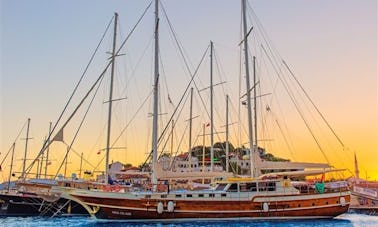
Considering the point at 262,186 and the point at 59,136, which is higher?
the point at 59,136

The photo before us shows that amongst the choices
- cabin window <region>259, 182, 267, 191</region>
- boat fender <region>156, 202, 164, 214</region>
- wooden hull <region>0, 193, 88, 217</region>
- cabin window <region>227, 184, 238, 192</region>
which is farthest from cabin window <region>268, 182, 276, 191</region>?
wooden hull <region>0, 193, 88, 217</region>

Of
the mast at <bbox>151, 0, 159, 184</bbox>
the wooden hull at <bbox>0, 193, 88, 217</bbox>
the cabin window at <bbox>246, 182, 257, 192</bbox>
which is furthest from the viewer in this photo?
the wooden hull at <bbox>0, 193, 88, 217</bbox>

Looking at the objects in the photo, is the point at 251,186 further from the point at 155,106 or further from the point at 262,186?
the point at 155,106

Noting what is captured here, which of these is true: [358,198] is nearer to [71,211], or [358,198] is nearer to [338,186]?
[338,186]

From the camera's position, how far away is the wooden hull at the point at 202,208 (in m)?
31.9

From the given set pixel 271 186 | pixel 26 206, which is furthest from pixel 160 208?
pixel 26 206

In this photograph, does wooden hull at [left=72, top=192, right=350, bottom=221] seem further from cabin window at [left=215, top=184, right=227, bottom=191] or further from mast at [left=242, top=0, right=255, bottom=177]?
mast at [left=242, top=0, right=255, bottom=177]

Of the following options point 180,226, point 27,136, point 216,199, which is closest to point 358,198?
point 216,199

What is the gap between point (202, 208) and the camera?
105ft

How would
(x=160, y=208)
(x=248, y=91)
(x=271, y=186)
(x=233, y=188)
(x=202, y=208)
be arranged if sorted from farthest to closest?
(x=248, y=91)
(x=271, y=186)
(x=233, y=188)
(x=202, y=208)
(x=160, y=208)

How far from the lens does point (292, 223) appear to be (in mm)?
31766

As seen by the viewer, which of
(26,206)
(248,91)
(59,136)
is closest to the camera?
(59,136)

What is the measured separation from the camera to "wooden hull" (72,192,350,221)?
105 feet

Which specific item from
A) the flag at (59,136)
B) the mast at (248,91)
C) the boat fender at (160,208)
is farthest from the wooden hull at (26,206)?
the mast at (248,91)
